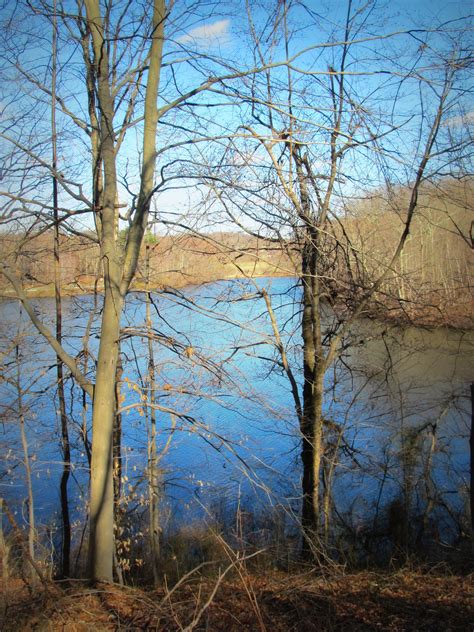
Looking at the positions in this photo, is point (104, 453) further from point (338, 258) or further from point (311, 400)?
point (338, 258)

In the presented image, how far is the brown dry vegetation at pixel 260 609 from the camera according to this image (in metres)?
3.46

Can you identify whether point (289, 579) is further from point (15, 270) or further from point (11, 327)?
point (11, 327)

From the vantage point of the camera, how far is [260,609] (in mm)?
3625

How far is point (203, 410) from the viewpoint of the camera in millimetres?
12867

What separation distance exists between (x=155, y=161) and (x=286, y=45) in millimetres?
5489

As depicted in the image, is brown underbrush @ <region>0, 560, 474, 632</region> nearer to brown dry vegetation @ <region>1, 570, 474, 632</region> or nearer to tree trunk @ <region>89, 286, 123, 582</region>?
brown dry vegetation @ <region>1, 570, 474, 632</region>

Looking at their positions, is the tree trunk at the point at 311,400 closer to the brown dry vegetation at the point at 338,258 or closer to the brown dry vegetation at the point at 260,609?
the brown dry vegetation at the point at 338,258

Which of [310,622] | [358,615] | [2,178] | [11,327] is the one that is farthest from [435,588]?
[11,327]

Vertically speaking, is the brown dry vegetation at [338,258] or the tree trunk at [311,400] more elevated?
the brown dry vegetation at [338,258]

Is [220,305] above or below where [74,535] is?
above

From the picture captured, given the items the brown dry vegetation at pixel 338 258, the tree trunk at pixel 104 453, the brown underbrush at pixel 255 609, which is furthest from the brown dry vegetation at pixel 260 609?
the brown dry vegetation at pixel 338 258

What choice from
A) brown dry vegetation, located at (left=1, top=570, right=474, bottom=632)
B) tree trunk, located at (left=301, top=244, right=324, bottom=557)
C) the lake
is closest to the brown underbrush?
brown dry vegetation, located at (left=1, top=570, right=474, bottom=632)

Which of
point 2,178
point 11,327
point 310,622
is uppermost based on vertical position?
point 2,178

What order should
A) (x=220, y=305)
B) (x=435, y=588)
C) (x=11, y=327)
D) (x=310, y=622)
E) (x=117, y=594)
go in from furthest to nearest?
(x=220, y=305) → (x=11, y=327) → (x=435, y=588) → (x=117, y=594) → (x=310, y=622)
